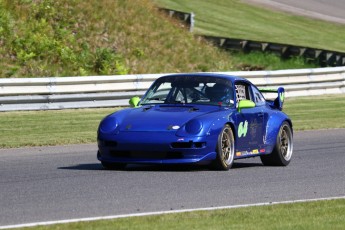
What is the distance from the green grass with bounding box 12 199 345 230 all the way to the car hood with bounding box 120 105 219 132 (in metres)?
3.22

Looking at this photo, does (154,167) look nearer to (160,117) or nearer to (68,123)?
(160,117)

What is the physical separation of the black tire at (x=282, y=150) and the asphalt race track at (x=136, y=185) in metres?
0.13

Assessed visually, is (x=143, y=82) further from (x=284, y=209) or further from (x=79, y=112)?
(x=284, y=209)

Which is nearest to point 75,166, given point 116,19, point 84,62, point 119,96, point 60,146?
point 60,146

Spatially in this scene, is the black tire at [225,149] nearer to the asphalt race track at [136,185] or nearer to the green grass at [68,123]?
the asphalt race track at [136,185]

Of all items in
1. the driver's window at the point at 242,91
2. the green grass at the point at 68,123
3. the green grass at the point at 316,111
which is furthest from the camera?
the green grass at the point at 316,111

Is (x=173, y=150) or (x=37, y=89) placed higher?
(x=173, y=150)

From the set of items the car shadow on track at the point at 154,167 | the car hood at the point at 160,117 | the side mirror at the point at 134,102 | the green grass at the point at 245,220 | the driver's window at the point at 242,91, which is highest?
the green grass at the point at 245,220

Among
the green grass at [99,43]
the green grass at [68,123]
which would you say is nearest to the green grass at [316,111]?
the green grass at [68,123]

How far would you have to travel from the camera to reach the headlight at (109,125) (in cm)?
1252

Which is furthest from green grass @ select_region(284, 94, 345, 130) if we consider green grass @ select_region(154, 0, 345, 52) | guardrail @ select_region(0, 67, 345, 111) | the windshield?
green grass @ select_region(154, 0, 345, 52)

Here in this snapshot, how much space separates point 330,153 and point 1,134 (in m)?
5.93

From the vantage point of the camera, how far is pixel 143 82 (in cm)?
2366

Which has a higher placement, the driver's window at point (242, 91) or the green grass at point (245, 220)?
the green grass at point (245, 220)
